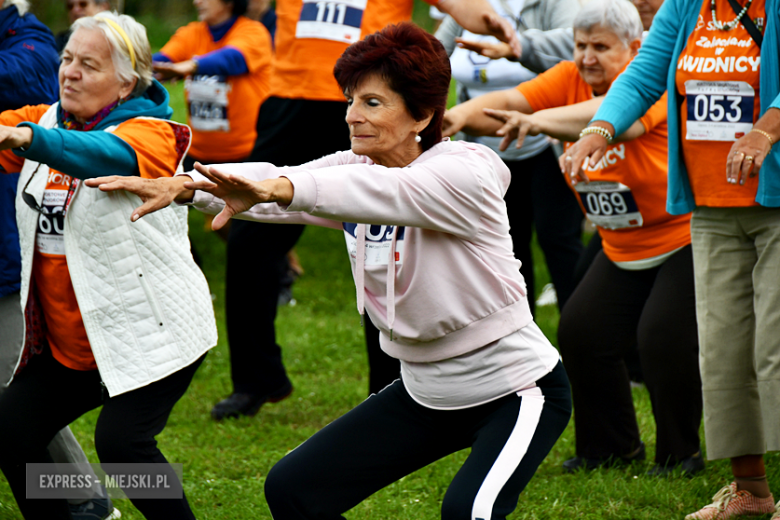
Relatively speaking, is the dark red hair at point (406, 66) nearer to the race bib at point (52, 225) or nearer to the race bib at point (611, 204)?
the race bib at point (52, 225)

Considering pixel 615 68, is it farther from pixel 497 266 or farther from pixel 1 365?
pixel 1 365

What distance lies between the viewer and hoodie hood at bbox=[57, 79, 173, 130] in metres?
3.54

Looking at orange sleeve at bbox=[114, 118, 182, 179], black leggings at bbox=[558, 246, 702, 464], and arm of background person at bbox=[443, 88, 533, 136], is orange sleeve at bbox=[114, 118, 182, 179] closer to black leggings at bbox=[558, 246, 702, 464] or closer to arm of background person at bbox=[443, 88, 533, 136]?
arm of background person at bbox=[443, 88, 533, 136]

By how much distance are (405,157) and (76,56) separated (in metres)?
1.38

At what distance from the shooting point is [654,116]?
4.32 m

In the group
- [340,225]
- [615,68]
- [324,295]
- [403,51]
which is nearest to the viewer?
[403,51]

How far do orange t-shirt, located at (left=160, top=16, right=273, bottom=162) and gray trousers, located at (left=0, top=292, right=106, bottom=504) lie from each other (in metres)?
3.94

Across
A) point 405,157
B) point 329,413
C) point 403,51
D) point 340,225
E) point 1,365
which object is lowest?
point 329,413

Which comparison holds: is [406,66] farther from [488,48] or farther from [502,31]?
[502,31]

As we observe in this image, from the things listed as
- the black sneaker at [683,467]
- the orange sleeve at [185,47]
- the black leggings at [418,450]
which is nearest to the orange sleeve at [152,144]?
the black leggings at [418,450]

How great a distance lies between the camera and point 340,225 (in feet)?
11.0

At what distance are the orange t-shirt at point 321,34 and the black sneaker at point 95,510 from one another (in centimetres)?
229

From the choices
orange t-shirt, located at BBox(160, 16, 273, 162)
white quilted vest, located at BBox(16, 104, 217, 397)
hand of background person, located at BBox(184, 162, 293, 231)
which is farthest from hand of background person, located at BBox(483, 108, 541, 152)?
orange t-shirt, located at BBox(160, 16, 273, 162)

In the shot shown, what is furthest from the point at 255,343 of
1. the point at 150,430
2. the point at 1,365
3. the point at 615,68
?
the point at 615,68
